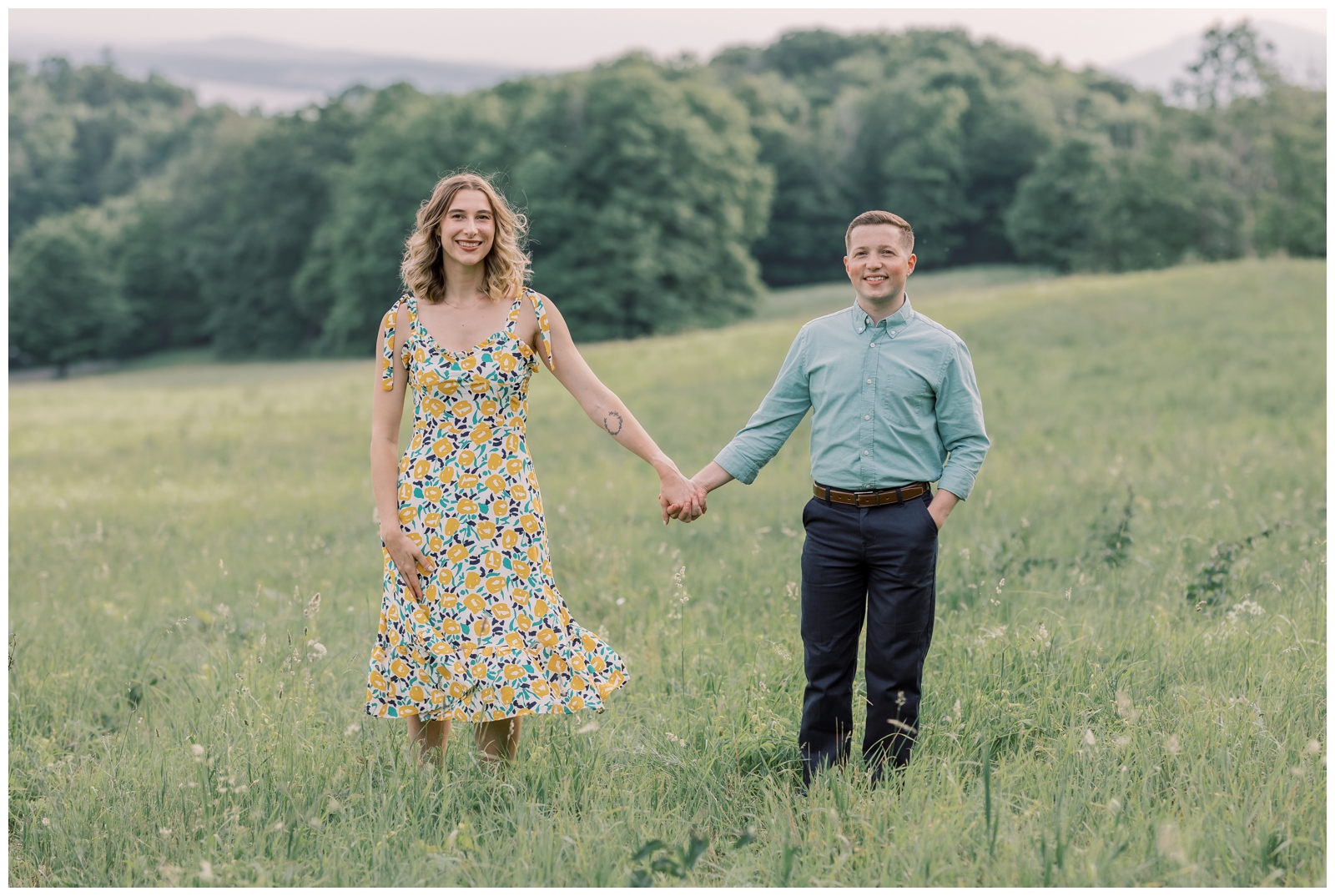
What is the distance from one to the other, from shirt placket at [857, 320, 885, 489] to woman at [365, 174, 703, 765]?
2.27ft

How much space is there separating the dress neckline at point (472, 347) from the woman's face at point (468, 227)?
22 cm

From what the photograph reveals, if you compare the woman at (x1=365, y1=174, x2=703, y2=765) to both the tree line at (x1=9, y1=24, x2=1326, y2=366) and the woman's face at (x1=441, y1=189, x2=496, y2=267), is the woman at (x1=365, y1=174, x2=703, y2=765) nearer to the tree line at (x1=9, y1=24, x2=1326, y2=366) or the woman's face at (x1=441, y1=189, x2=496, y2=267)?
the woman's face at (x1=441, y1=189, x2=496, y2=267)

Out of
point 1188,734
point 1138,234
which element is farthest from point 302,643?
point 1138,234

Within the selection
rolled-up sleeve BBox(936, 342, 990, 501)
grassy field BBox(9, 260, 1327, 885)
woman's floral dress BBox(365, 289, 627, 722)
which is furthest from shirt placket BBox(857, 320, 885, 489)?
woman's floral dress BBox(365, 289, 627, 722)

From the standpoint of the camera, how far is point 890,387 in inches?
140

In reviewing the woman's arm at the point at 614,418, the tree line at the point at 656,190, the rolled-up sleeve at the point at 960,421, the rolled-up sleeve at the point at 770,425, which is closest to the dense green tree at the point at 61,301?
the tree line at the point at 656,190

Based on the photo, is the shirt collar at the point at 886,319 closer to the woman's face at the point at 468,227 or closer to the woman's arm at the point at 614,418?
the woman's arm at the point at 614,418

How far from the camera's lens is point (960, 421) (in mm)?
3604

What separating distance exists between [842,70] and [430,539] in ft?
283

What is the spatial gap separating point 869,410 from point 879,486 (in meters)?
0.26

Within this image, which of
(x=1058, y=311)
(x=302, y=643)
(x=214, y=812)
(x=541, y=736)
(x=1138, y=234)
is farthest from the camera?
(x=1138, y=234)

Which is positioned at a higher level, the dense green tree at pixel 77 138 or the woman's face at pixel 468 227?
the dense green tree at pixel 77 138

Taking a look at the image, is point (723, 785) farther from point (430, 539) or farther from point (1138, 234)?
point (1138, 234)

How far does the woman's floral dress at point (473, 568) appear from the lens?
3.67 m
